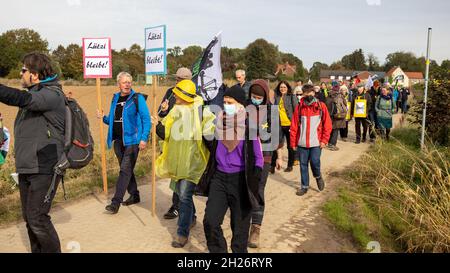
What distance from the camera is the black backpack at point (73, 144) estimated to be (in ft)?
12.8

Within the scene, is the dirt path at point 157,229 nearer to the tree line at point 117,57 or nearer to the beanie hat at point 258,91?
the beanie hat at point 258,91

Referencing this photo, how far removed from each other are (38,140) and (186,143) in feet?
5.41

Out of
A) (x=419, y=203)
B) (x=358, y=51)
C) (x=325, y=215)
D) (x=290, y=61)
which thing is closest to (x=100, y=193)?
(x=325, y=215)

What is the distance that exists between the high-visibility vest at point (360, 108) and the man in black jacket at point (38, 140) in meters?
11.0

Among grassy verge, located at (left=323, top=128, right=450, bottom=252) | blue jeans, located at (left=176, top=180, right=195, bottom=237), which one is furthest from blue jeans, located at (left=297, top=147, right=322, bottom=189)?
blue jeans, located at (left=176, top=180, right=195, bottom=237)

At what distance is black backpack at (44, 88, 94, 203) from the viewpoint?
3.89 m

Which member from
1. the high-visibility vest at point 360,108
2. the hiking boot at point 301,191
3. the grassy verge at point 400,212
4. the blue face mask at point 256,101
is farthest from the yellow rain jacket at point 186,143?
the high-visibility vest at point 360,108

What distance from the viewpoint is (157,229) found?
5562 millimetres

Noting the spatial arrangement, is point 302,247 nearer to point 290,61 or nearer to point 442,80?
point 442,80

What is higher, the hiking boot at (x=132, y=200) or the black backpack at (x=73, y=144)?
the black backpack at (x=73, y=144)

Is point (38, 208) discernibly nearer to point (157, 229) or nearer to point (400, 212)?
point (157, 229)

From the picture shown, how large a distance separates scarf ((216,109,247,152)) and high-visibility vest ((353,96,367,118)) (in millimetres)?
9913

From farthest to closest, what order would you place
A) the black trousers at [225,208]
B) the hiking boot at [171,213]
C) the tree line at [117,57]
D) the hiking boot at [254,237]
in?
the tree line at [117,57] < the hiking boot at [171,213] < the hiking boot at [254,237] < the black trousers at [225,208]

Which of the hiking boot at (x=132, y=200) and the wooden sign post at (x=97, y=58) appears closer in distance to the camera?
the hiking boot at (x=132, y=200)
